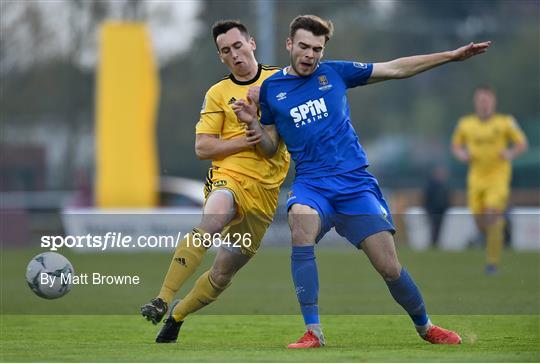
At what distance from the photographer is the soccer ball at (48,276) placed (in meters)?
10.2

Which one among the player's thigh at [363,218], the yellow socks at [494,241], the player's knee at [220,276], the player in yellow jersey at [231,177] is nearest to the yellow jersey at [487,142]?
the yellow socks at [494,241]

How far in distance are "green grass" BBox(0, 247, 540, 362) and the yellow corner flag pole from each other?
8086 mm

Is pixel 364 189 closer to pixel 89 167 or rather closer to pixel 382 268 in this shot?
pixel 382 268

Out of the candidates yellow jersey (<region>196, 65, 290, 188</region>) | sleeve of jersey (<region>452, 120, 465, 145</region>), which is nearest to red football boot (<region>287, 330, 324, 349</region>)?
yellow jersey (<region>196, 65, 290, 188</region>)

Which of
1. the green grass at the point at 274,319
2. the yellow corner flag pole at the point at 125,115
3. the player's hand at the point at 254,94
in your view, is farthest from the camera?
the yellow corner flag pole at the point at 125,115

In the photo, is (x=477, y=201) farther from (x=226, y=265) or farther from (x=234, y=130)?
(x=226, y=265)

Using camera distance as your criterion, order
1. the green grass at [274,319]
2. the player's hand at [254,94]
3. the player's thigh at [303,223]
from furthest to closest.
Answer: the player's hand at [254,94] < the player's thigh at [303,223] < the green grass at [274,319]

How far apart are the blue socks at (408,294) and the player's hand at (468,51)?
1.60m

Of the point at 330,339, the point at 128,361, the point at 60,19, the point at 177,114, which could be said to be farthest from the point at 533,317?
the point at 177,114

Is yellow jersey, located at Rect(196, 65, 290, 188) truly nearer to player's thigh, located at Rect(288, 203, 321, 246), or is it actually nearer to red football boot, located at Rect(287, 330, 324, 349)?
player's thigh, located at Rect(288, 203, 321, 246)

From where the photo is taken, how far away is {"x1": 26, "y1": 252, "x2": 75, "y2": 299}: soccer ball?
10.2 metres

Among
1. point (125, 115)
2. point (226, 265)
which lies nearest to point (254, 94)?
point (226, 265)

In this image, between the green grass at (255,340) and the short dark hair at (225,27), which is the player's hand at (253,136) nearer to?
the short dark hair at (225,27)

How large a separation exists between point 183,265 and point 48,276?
1.21m
